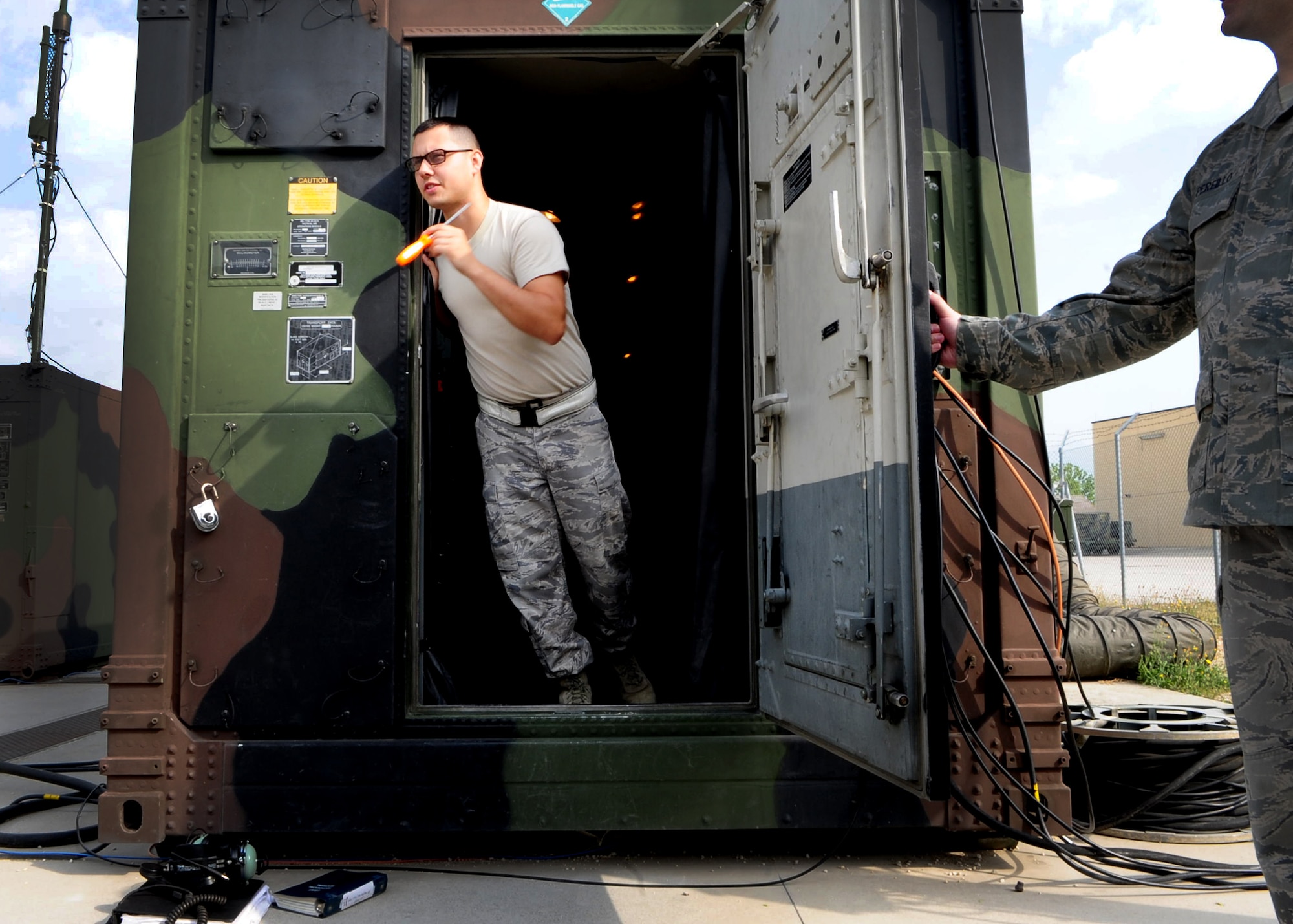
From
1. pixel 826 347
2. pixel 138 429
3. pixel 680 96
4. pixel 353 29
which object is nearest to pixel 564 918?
pixel 826 347

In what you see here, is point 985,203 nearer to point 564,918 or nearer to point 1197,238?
point 1197,238

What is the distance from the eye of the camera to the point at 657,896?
8.65 feet

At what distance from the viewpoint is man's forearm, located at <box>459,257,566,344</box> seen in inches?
116

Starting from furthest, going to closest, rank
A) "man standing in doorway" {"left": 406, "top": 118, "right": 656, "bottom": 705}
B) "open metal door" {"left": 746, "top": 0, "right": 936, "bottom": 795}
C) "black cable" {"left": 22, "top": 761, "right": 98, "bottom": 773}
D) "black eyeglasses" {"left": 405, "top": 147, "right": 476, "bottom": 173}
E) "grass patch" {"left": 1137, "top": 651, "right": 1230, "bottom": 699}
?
1. "grass patch" {"left": 1137, "top": 651, "right": 1230, "bottom": 699}
2. "black cable" {"left": 22, "top": 761, "right": 98, "bottom": 773}
3. "man standing in doorway" {"left": 406, "top": 118, "right": 656, "bottom": 705}
4. "black eyeglasses" {"left": 405, "top": 147, "right": 476, "bottom": 173}
5. "open metal door" {"left": 746, "top": 0, "right": 936, "bottom": 795}

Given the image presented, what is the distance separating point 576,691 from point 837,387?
59.1 inches

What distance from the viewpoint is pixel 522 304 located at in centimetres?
302

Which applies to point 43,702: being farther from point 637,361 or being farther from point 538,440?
point 538,440

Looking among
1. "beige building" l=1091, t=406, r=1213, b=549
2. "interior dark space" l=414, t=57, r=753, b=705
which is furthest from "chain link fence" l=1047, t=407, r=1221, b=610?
"interior dark space" l=414, t=57, r=753, b=705

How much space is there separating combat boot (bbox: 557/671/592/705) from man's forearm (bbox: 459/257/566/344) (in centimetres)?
113

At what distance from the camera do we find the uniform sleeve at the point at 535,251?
3.15m

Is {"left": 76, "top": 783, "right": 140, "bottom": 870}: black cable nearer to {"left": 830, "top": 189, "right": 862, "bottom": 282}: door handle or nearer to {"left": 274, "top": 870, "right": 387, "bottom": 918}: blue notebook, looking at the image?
{"left": 274, "top": 870, "right": 387, "bottom": 918}: blue notebook

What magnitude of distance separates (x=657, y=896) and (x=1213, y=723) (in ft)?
6.71

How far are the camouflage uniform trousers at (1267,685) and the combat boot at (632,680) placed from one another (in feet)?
7.11

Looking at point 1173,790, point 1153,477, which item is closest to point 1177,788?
point 1173,790
